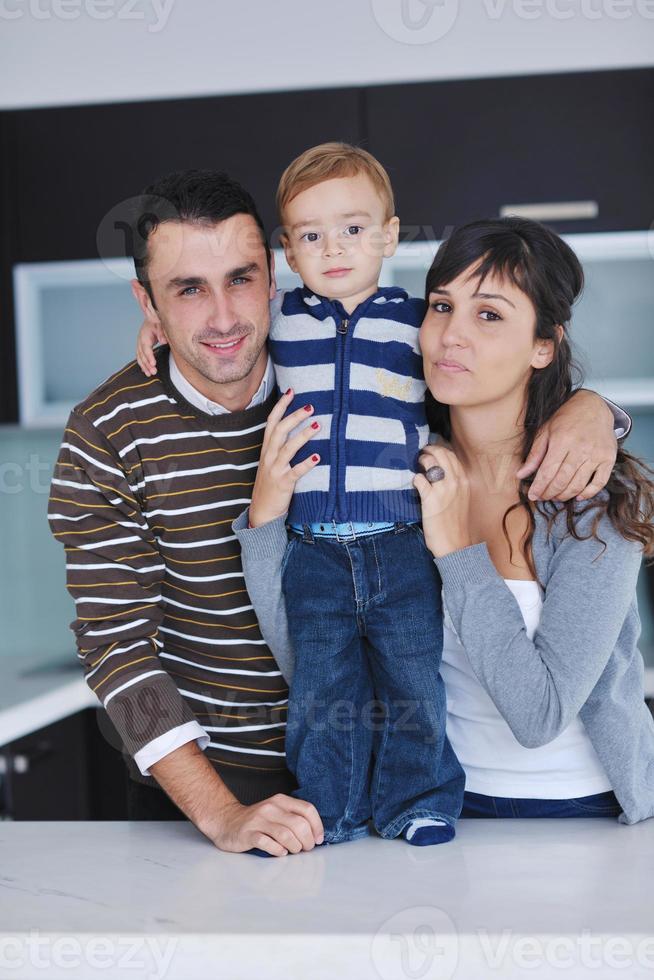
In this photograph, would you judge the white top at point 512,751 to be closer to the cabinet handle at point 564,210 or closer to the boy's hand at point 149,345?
the boy's hand at point 149,345

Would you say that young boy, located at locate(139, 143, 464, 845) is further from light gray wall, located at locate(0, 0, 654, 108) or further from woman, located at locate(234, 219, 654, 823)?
light gray wall, located at locate(0, 0, 654, 108)

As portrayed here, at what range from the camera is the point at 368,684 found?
1.26 m

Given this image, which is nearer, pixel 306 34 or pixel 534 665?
pixel 534 665

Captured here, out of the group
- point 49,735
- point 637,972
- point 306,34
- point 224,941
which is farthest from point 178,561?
point 306,34

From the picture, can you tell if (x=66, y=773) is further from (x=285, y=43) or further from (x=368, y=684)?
(x=285, y=43)

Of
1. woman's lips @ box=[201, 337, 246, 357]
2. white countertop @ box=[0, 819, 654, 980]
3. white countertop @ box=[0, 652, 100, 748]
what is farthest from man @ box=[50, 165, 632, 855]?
white countertop @ box=[0, 652, 100, 748]

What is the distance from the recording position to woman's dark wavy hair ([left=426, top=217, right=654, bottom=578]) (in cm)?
119

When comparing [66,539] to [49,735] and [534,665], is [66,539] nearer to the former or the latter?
[534,665]

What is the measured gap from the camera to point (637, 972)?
852 millimetres

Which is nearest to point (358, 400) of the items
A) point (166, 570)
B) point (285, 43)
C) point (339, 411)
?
point (339, 411)

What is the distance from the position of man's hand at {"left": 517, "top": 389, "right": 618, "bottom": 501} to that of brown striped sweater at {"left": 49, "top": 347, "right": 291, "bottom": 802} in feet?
1.27

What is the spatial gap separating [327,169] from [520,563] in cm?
56

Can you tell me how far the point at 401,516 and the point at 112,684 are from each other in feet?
1.35

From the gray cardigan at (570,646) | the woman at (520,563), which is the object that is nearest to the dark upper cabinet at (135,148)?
the woman at (520,563)
